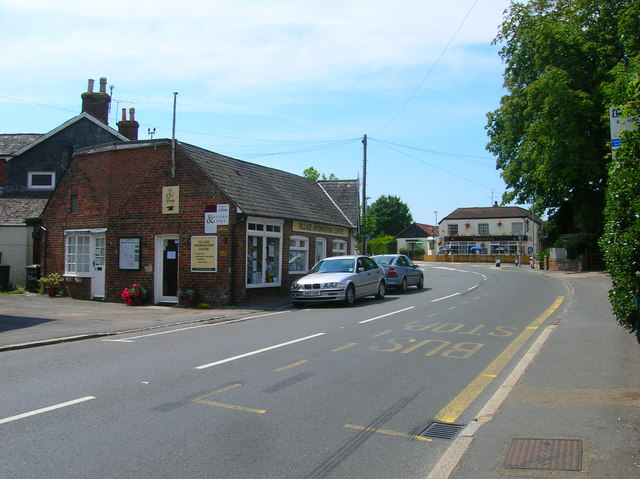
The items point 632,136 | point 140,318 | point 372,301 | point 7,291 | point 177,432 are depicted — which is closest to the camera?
point 177,432

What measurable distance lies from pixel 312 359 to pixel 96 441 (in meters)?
4.05

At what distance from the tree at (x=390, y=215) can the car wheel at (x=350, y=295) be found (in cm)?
8190

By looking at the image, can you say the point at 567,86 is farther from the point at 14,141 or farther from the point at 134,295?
Result: the point at 14,141

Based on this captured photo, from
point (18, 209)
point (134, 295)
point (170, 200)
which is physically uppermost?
point (18, 209)

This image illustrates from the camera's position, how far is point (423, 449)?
15.6ft

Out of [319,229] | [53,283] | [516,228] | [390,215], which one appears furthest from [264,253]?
[390,215]

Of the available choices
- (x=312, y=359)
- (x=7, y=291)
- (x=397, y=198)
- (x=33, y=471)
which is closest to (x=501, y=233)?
(x=397, y=198)

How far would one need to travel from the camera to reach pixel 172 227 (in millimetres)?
18500

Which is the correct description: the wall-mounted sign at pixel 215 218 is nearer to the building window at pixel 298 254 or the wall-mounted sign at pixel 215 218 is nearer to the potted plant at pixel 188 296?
the potted plant at pixel 188 296

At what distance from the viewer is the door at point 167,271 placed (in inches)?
731

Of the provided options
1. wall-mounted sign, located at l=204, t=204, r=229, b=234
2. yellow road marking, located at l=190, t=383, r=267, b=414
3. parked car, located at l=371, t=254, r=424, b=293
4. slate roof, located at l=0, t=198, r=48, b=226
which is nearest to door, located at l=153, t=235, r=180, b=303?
wall-mounted sign, located at l=204, t=204, r=229, b=234

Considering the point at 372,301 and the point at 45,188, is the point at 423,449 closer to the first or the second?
the point at 372,301

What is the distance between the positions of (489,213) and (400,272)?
62616 millimetres

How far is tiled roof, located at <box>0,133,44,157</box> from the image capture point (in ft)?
102
